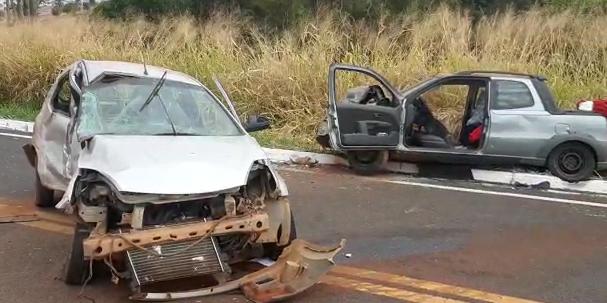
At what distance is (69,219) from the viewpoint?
7.02 metres

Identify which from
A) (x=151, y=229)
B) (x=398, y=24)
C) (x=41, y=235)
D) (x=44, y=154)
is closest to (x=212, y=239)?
(x=151, y=229)

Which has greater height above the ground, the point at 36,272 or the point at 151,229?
the point at 151,229

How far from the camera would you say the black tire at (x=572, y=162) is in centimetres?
950

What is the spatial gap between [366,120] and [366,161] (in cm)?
62

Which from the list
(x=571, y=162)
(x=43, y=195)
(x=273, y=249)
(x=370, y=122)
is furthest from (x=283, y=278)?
(x=571, y=162)

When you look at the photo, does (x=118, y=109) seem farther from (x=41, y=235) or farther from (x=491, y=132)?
(x=491, y=132)

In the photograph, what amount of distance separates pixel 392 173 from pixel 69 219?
15.6ft

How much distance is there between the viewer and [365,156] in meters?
10.1

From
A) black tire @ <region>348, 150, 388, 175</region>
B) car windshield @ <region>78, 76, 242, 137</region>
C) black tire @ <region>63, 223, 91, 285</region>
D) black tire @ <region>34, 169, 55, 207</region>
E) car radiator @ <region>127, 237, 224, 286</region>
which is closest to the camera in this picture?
car radiator @ <region>127, 237, 224, 286</region>

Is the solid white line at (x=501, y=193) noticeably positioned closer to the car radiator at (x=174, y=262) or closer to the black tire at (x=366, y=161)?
the black tire at (x=366, y=161)

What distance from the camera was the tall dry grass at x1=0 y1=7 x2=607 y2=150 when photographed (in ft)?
43.1

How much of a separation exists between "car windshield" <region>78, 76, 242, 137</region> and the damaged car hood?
250 millimetres

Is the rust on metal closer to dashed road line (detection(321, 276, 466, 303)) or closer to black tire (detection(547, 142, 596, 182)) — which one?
dashed road line (detection(321, 276, 466, 303))

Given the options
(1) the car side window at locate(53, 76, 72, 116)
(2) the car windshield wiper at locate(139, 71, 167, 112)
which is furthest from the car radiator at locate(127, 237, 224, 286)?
(1) the car side window at locate(53, 76, 72, 116)
